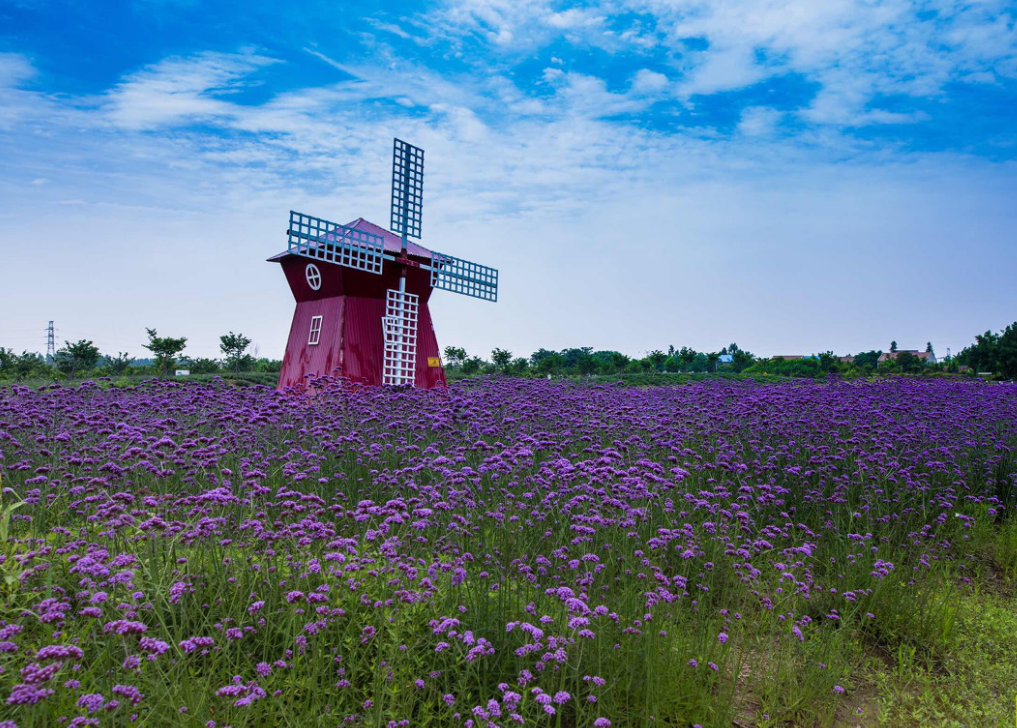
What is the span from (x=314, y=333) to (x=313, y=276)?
146 cm

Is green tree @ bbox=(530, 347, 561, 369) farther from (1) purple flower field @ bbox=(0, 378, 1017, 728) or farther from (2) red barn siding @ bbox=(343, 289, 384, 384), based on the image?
(1) purple flower field @ bbox=(0, 378, 1017, 728)

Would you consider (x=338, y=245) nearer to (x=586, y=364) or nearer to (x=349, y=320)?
(x=349, y=320)

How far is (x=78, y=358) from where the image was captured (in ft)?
91.9

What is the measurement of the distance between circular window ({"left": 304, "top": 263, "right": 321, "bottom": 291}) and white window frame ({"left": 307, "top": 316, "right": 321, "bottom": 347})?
792 millimetres

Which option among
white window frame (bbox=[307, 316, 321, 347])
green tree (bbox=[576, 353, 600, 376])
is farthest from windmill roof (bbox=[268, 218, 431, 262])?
green tree (bbox=[576, 353, 600, 376])

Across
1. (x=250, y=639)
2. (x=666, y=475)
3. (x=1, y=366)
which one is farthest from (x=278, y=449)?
(x=1, y=366)

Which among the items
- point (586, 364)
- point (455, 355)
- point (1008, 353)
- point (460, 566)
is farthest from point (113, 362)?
point (1008, 353)

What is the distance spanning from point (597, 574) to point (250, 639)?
218cm

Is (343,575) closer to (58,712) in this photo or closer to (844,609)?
(58,712)

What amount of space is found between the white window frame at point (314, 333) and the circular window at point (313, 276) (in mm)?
792

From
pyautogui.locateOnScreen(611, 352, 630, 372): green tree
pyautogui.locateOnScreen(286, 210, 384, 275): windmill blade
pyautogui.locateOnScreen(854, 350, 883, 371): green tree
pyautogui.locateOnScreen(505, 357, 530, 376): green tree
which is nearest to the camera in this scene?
pyautogui.locateOnScreen(286, 210, 384, 275): windmill blade

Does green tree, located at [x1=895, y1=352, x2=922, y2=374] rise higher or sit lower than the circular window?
lower

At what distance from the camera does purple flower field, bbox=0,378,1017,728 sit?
10.4ft

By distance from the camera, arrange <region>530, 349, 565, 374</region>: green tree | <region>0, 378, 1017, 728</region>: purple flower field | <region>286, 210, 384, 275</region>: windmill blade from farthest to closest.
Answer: <region>530, 349, 565, 374</region>: green tree
<region>286, 210, 384, 275</region>: windmill blade
<region>0, 378, 1017, 728</region>: purple flower field
